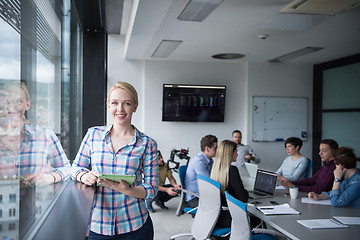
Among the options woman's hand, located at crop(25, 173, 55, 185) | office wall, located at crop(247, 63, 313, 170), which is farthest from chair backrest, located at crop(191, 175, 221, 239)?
office wall, located at crop(247, 63, 313, 170)

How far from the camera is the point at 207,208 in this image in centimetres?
324

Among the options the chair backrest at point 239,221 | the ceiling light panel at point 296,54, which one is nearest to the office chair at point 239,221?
the chair backrest at point 239,221

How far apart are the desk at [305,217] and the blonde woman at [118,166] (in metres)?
1.27

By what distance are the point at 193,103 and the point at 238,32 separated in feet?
8.37

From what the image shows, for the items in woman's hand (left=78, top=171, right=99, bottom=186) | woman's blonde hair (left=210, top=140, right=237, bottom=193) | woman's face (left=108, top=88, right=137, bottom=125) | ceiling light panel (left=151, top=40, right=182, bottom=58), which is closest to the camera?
woman's hand (left=78, top=171, right=99, bottom=186)

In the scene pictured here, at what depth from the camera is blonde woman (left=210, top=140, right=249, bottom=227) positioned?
3236 mm

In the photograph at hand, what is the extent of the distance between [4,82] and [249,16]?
3493 millimetres

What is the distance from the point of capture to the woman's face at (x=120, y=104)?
5.27 ft

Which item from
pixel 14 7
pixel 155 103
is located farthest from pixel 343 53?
pixel 14 7

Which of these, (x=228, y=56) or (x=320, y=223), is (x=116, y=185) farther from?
(x=228, y=56)

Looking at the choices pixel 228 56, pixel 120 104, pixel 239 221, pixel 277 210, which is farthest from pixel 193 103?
pixel 120 104

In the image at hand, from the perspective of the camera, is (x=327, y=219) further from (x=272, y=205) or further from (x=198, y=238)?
(x=198, y=238)

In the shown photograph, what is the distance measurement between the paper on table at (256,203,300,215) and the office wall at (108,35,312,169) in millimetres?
4170

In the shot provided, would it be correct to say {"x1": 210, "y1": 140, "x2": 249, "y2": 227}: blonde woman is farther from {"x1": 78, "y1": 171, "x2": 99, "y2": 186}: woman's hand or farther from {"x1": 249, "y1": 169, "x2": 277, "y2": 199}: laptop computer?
{"x1": 78, "y1": 171, "x2": 99, "y2": 186}: woman's hand
